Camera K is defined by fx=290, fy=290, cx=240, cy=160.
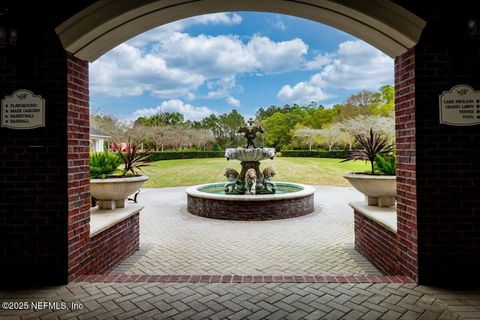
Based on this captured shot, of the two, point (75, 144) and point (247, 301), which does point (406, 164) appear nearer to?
point (247, 301)

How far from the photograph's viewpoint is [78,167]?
12.0ft

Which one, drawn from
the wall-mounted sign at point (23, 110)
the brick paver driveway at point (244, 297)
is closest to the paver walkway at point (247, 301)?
the brick paver driveway at point (244, 297)

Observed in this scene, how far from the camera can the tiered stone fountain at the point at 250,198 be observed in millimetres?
7996

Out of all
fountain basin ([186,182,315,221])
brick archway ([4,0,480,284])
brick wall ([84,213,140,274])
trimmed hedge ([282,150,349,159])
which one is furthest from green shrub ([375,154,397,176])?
trimmed hedge ([282,150,349,159])

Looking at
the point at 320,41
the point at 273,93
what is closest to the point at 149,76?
the point at 273,93

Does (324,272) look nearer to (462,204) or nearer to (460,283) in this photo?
(460,283)

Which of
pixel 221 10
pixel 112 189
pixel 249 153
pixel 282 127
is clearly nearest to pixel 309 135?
pixel 282 127

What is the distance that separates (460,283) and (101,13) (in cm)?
521

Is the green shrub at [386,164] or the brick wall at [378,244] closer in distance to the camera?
the brick wall at [378,244]

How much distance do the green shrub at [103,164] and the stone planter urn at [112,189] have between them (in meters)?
0.33

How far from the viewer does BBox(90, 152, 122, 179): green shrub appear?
5492 millimetres

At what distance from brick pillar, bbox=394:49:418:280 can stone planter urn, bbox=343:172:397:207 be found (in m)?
1.29

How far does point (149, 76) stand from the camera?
7725cm

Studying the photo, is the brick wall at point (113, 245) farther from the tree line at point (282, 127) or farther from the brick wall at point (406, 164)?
the tree line at point (282, 127)
